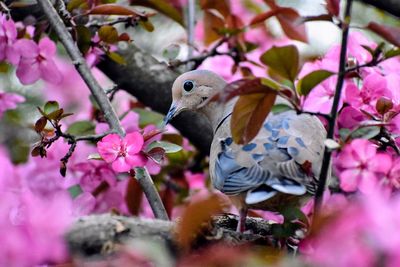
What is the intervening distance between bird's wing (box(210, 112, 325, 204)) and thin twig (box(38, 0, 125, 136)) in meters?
0.27

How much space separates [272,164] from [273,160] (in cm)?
2

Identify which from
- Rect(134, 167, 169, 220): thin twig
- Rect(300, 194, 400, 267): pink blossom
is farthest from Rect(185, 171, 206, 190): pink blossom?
Rect(300, 194, 400, 267): pink blossom

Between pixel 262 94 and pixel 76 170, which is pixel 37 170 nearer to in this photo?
pixel 76 170

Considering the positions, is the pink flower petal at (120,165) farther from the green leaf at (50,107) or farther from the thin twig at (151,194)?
the green leaf at (50,107)

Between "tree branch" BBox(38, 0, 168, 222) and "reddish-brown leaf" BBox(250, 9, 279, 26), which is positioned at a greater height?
"reddish-brown leaf" BBox(250, 9, 279, 26)

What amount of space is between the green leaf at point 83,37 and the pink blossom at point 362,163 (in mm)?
967

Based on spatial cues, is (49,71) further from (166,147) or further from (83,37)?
(166,147)

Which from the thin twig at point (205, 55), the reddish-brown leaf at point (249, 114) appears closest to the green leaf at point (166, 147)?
the reddish-brown leaf at point (249, 114)

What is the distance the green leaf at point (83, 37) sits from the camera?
2.35 m

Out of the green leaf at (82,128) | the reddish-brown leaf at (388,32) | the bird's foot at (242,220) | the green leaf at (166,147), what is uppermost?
the reddish-brown leaf at (388,32)

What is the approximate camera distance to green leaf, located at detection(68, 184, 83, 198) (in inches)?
97.2

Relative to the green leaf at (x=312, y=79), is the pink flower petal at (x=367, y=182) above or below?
below

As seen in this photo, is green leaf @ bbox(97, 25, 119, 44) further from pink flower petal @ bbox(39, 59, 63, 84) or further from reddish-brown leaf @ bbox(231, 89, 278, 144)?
reddish-brown leaf @ bbox(231, 89, 278, 144)

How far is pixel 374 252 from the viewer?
3.61 ft
